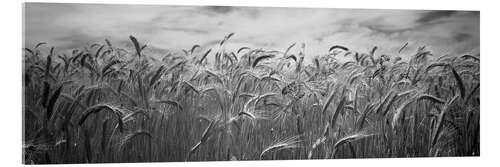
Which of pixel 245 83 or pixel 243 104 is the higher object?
pixel 245 83

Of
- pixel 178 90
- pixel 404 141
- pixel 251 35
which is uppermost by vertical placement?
pixel 251 35

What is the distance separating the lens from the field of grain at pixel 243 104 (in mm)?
6125

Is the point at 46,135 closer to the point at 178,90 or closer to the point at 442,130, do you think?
the point at 178,90

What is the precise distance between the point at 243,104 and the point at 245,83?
0.19 meters

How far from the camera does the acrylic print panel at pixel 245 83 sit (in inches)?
241

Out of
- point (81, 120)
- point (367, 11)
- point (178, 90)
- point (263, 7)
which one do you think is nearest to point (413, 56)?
point (367, 11)

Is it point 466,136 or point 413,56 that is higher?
point 413,56

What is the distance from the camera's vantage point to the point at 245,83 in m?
6.45

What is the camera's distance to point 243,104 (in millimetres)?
6434

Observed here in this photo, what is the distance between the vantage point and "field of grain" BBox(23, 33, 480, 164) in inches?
241

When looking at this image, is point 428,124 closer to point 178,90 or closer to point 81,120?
point 178,90

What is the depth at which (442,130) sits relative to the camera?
267 inches

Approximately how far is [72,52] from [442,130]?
3543mm

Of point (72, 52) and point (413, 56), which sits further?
point (413, 56)
